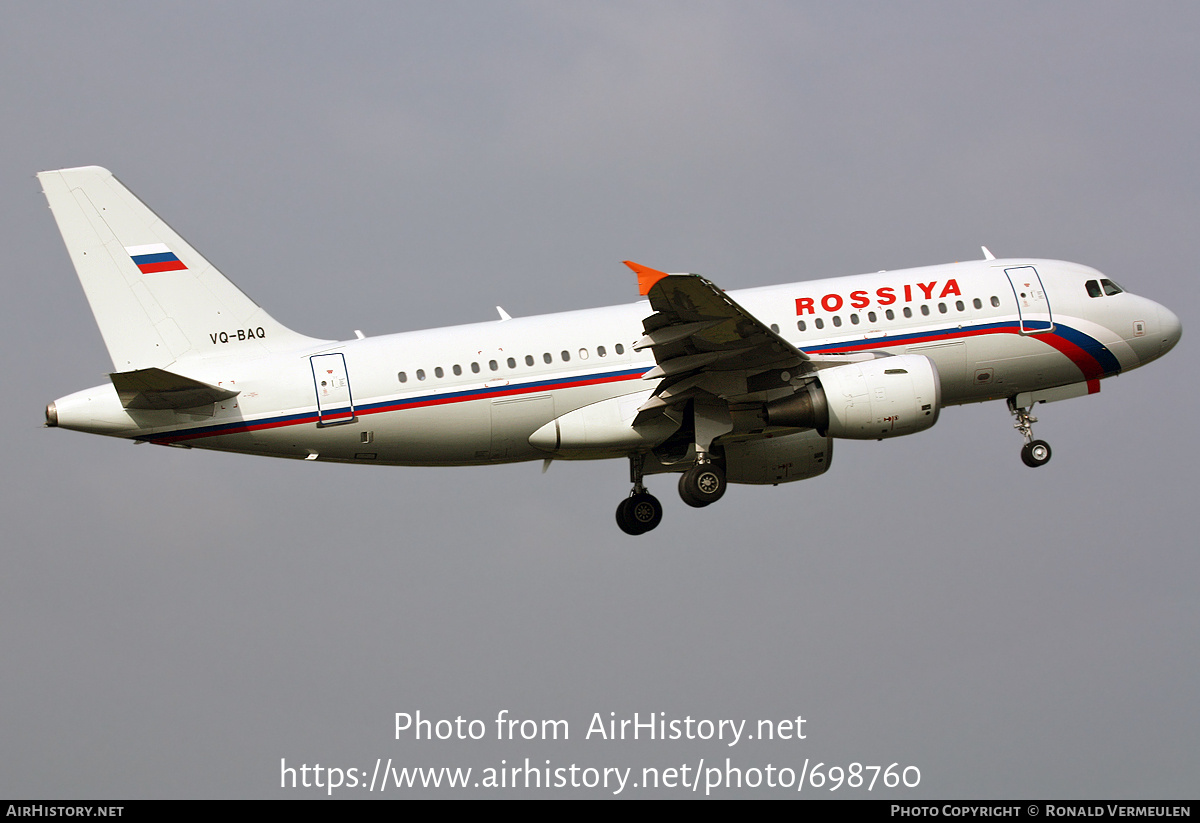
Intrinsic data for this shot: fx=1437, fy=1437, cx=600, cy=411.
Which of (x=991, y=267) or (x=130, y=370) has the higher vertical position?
(x=991, y=267)

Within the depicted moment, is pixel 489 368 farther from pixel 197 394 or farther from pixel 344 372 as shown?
pixel 197 394

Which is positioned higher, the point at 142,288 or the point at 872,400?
the point at 142,288

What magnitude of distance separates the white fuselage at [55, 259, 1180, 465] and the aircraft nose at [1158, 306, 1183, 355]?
1.60 metres

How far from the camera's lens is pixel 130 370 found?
1342 inches

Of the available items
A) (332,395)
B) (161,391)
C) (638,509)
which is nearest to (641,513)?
(638,509)

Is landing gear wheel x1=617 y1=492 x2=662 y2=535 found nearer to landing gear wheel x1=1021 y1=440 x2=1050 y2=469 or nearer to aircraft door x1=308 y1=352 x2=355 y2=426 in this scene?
aircraft door x1=308 y1=352 x2=355 y2=426

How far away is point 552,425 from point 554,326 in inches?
99.3

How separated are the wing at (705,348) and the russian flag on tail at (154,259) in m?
11.9

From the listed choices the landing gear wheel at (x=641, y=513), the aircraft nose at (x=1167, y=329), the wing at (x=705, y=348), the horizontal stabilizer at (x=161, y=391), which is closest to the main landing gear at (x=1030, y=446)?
the aircraft nose at (x=1167, y=329)

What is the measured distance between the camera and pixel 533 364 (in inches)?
1384

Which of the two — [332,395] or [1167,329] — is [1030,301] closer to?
[1167,329]

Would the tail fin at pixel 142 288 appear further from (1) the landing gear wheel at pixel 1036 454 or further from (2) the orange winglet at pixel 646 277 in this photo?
(1) the landing gear wheel at pixel 1036 454

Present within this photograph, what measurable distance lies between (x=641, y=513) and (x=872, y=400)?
25.0ft

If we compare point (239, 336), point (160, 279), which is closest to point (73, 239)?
point (160, 279)
